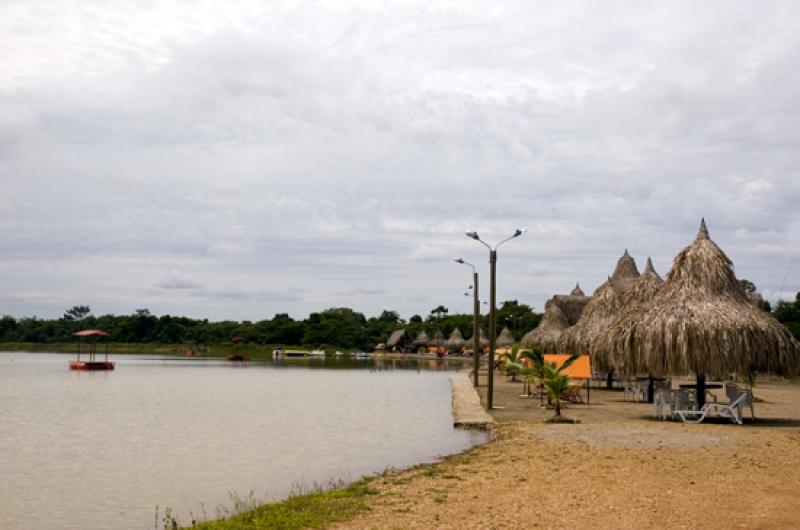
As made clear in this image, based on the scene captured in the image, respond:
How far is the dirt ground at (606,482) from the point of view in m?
8.48

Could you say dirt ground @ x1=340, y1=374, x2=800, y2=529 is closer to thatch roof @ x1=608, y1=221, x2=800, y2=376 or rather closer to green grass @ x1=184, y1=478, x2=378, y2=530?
green grass @ x1=184, y1=478, x2=378, y2=530

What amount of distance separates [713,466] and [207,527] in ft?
25.3

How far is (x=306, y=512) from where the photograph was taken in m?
8.84

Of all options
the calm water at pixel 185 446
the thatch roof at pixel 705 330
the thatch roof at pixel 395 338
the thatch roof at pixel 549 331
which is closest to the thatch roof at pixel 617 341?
the thatch roof at pixel 705 330

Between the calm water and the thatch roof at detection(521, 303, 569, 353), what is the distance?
27.6 ft

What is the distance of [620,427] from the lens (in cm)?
1733

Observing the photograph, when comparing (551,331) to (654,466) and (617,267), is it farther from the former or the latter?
(654,466)

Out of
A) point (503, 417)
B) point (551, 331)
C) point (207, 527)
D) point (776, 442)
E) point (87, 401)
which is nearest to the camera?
point (207, 527)

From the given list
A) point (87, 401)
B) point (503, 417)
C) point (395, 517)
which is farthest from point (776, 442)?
point (87, 401)

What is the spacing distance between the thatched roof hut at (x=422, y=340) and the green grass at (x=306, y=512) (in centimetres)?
9878

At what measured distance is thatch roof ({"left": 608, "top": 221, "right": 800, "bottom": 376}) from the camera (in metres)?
18.3

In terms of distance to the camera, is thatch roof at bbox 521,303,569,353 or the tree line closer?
thatch roof at bbox 521,303,569,353

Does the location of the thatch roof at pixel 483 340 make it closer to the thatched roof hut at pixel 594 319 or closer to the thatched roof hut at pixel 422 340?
the thatched roof hut at pixel 422 340

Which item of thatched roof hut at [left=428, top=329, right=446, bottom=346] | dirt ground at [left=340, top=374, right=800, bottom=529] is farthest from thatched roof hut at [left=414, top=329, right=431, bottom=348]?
dirt ground at [left=340, top=374, right=800, bottom=529]
